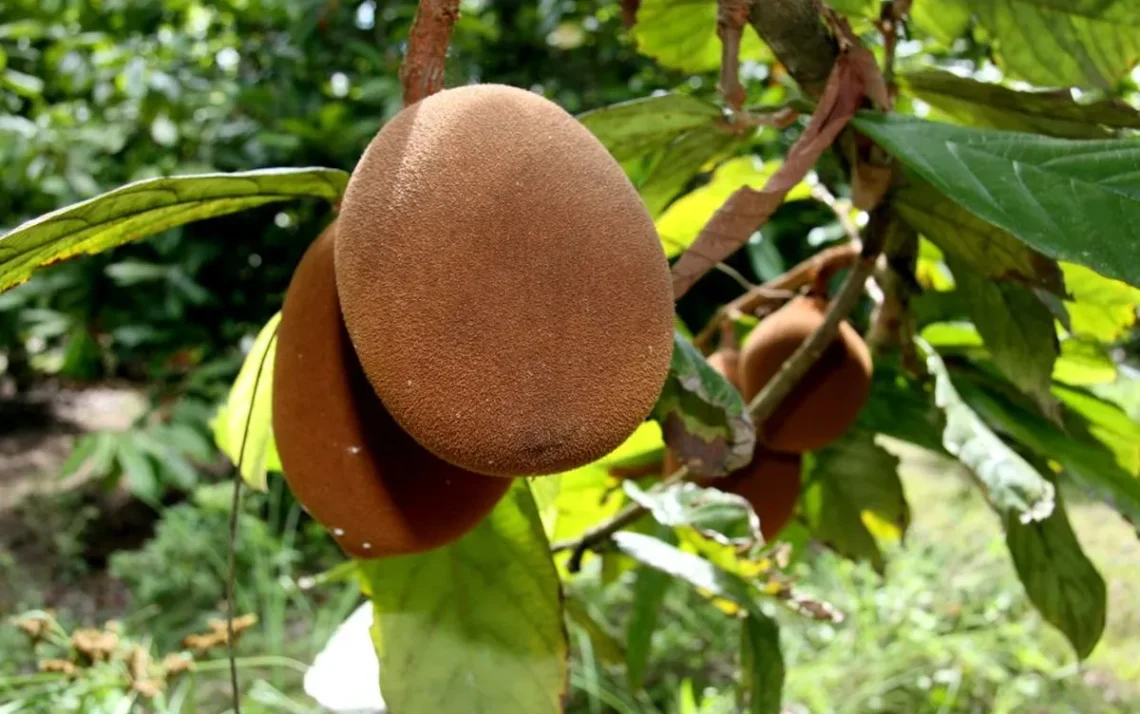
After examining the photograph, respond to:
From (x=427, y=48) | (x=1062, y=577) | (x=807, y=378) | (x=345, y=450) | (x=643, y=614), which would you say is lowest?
(x=643, y=614)

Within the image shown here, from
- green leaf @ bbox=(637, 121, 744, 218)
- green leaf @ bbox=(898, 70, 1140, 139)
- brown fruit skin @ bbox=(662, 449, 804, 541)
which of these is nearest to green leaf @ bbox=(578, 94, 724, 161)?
green leaf @ bbox=(637, 121, 744, 218)

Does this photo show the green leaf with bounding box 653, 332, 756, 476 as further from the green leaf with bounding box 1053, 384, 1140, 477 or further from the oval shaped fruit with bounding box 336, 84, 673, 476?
the green leaf with bounding box 1053, 384, 1140, 477

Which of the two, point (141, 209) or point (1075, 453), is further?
point (1075, 453)

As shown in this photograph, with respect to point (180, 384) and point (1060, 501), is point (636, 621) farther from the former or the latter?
point (180, 384)

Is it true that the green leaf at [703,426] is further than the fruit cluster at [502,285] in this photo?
Yes

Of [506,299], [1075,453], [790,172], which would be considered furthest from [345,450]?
[1075,453]

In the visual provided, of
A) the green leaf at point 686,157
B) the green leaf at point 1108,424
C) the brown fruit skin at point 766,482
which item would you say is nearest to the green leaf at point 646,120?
the green leaf at point 686,157

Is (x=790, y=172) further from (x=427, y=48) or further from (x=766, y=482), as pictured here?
(x=766, y=482)

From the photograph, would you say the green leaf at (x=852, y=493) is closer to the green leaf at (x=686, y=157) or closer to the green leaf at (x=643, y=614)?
the green leaf at (x=643, y=614)
